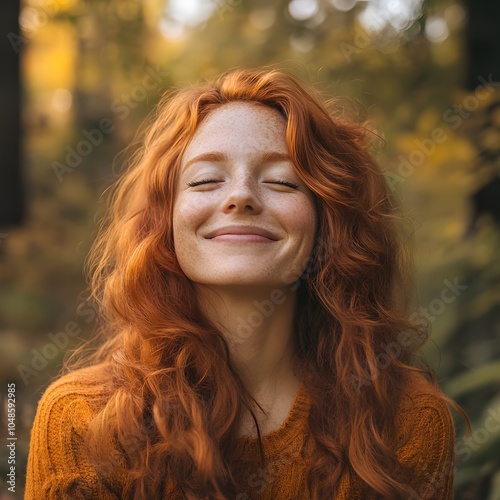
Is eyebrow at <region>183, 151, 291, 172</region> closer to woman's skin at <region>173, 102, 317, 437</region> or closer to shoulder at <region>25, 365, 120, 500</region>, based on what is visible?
woman's skin at <region>173, 102, 317, 437</region>

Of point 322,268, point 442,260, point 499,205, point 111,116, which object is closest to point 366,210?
point 322,268

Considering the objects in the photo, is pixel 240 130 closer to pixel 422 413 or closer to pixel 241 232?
pixel 241 232

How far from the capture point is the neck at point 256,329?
2264 mm

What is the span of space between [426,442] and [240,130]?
116 centimetres

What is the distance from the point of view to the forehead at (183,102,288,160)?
7.36ft

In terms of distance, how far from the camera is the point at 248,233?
7.11 feet

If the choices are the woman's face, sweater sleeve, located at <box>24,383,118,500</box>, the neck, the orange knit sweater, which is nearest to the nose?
the woman's face

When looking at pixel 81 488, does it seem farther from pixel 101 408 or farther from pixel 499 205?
pixel 499 205

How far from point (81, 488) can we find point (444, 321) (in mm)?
2668

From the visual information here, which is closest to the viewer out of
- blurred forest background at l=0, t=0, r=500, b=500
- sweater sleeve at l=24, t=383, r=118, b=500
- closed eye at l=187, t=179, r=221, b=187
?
sweater sleeve at l=24, t=383, r=118, b=500

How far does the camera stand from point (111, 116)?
7.20m

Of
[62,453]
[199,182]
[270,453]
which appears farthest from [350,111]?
[62,453]

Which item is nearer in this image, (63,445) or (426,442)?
(63,445)

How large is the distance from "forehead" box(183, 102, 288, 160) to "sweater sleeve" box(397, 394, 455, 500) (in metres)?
0.95
